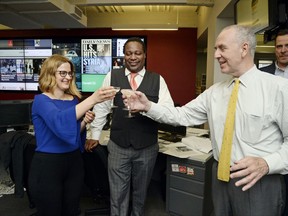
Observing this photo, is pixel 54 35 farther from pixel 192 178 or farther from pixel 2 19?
pixel 192 178

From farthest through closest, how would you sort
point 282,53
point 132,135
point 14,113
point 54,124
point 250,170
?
1. point 14,113
2. point 132,135
3. point 282,53
4. point 54,124
5. point 250,170

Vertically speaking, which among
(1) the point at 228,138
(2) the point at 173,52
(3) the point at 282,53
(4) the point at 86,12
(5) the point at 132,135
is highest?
(4) the point at 86,12

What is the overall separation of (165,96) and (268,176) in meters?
1.07

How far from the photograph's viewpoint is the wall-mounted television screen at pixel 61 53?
583 centimetres

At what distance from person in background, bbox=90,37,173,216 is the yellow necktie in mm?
790

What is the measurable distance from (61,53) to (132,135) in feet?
15.5

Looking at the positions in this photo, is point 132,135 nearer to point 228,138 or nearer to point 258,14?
point 228,138

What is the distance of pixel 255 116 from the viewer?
1191mm

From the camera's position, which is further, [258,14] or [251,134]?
[258,14]

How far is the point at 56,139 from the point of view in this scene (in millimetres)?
1638

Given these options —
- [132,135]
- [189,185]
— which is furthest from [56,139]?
[189,185]

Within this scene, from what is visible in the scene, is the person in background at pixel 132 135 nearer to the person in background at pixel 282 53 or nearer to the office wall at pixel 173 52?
the person in background at pixel 282 53

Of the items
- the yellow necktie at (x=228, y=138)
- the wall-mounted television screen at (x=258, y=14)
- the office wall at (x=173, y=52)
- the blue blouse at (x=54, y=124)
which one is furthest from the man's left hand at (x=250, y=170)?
the office wall at (x=173, y=52)

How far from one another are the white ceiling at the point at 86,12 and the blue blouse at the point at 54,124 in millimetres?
2528
